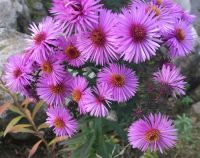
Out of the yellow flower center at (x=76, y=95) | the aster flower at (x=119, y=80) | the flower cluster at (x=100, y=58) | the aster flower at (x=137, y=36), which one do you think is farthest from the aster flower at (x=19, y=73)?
the aster flower at (x=137, y=36)

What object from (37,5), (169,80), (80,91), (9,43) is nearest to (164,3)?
(169,80)

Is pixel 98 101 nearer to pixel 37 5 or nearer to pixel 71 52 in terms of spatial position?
pixel 71 52

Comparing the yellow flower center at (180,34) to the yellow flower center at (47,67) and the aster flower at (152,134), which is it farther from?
the yellow flower center at (47,67)

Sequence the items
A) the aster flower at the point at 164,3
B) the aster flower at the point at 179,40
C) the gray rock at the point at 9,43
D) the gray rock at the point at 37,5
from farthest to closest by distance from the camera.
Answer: the gray rock at the point at 37,5
the gray rock at the point at 9,43
the aster flower at the point at 164,3
the aster flower at the point at 179,40

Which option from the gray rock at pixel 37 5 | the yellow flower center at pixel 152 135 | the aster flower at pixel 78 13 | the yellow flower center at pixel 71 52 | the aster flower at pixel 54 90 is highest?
the aster flower at pixel 78 13

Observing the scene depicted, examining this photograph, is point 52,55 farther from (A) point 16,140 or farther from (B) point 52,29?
(A) point 16,140

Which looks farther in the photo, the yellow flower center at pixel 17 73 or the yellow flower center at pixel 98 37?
the yellow flower center at pixel 17 73
